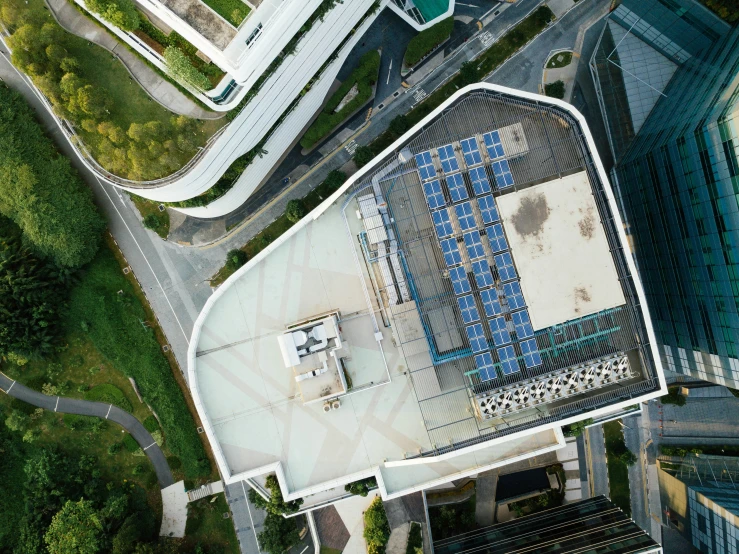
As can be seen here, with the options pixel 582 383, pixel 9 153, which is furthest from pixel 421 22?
pixel 9 153

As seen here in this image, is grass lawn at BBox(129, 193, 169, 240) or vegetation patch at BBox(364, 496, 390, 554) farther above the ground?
grass lawn at BBox(129, 193, 169, 240)

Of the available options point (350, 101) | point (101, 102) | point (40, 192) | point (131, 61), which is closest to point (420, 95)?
point (350, 101)

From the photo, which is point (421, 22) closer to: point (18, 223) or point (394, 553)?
point (18, 223)

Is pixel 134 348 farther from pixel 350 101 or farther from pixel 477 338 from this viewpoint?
pixel 477 338

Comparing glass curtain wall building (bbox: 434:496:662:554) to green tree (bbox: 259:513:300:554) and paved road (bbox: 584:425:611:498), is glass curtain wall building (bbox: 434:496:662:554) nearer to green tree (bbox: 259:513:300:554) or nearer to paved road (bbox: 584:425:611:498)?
paved road (bbox: 584:425:611:498)

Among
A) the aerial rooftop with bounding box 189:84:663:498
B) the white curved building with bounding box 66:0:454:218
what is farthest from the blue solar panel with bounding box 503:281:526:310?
the white curved building with bounding box 66:0:454:218

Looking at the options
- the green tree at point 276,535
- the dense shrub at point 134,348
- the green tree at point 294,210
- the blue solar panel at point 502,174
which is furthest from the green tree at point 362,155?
the green tree at point 276,535
